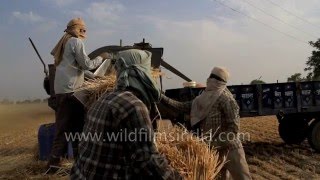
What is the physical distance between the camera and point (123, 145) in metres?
2.51

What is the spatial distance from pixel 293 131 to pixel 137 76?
30.3 feet

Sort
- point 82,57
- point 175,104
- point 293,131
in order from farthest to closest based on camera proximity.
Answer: point 293,131 → point 82,57 → point 175,104

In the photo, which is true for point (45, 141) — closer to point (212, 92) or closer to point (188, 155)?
point (212, 92)

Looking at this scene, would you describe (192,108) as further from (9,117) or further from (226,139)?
(9,117)

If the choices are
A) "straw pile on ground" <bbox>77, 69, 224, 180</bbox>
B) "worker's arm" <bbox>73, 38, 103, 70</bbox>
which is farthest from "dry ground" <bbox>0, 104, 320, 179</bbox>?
"straw pile on ground" <bbox>77, 69, 224, 180</bbox>

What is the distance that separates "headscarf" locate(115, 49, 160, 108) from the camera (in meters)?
2.60

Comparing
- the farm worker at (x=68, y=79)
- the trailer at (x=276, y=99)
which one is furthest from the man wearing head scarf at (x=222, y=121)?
the trailer at (x=276, y=99)

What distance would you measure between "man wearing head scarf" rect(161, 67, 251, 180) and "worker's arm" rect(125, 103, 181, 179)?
267 cm

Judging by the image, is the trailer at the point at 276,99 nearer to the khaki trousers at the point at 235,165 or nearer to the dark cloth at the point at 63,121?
the dark cloth at the point at 63,121

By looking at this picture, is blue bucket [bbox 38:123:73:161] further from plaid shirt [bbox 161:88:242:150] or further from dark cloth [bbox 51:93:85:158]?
plaid shirt [bbox 161:88:242:150]

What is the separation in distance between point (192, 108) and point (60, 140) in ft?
5.48

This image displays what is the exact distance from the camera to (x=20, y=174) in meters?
6.11

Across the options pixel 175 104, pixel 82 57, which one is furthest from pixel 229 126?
pixel 82 57

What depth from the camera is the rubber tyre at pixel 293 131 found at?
1097 cm
